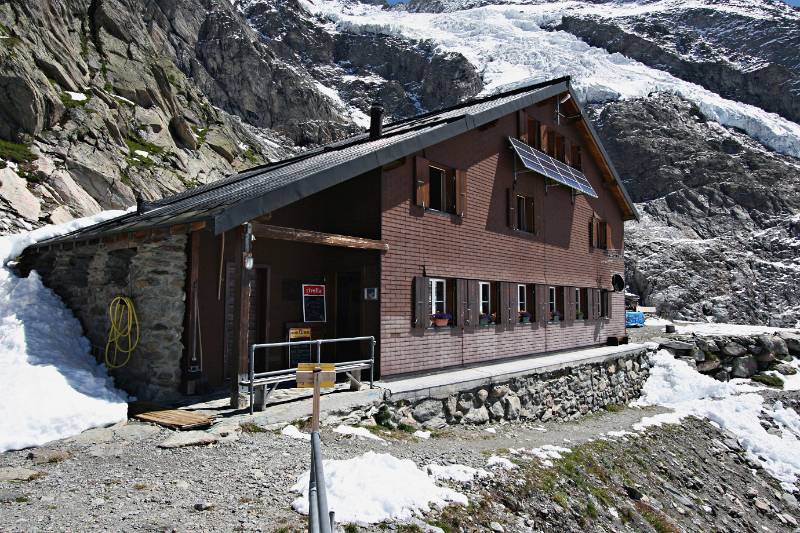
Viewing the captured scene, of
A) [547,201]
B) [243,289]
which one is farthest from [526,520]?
[547,201]

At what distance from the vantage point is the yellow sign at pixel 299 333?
38.7 ft

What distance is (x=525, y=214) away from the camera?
17.2m

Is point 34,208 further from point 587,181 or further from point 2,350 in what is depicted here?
point 587,181

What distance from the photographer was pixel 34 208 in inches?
876

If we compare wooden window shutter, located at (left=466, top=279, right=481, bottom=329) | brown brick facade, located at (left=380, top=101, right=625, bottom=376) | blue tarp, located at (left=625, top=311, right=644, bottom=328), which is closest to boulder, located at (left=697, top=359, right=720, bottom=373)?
brown brick facade, located at (left=380, top=101, right=625, bottom=376)

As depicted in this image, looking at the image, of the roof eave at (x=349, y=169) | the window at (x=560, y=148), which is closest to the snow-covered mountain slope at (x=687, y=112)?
the window at (x=560, y=148)

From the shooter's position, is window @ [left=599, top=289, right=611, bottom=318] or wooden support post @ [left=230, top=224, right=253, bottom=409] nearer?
wooden support post @ [left=230, top=224, right=253, bottom=409]

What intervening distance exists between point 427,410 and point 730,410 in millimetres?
11697

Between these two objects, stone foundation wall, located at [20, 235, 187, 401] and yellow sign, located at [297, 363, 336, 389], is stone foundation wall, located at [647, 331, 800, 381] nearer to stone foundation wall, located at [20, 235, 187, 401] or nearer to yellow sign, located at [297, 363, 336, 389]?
stone foundation wall, located at [20, 235, 187, 401]

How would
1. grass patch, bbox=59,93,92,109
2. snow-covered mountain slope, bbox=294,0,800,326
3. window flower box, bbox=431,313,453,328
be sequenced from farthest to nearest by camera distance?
snow-covered mountain slope, bbox=294,0,800,326, grass patch, bbox=59,93,92,109, window flower box, bbox=431,313,453,328

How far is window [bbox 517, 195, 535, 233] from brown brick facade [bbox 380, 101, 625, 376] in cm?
21

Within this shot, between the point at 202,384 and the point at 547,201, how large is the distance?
12.2m

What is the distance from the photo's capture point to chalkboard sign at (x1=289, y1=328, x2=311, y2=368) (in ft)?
38.9

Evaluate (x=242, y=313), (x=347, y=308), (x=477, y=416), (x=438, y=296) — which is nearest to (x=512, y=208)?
(x=438, y=296)
